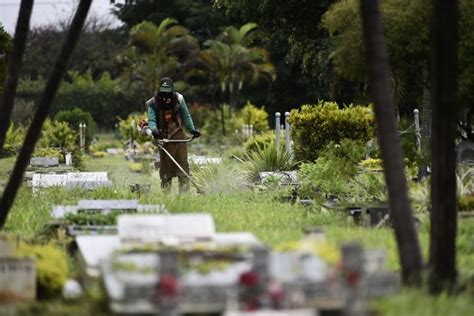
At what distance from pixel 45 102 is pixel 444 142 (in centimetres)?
447

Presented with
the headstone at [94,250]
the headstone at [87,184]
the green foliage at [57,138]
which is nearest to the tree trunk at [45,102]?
the headstone at [94,250]

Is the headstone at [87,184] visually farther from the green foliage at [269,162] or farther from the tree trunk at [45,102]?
the tree trunk at [45,102]

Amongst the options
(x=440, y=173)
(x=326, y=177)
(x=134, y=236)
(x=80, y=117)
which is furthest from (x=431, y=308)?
(x=80, y=117)

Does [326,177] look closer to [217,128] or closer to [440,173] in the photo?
[440,173]

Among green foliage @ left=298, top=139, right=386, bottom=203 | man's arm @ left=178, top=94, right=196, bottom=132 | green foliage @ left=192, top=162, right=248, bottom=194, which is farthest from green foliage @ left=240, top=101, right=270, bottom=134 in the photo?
green foliage @ left=298, top=139, right=386, bottom=203

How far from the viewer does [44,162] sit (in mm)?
28641

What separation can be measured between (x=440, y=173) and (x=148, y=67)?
1704 inches

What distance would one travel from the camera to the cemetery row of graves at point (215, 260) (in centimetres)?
753

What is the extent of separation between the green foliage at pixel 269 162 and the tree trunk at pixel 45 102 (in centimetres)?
1093

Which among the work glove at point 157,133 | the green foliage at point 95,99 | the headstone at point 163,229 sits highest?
the green foliage at point 95,99

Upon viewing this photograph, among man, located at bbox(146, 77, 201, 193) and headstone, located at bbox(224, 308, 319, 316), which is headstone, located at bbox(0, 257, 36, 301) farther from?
man, located at bbox(146, 77, 201, 193)

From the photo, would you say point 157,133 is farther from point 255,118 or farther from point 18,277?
point 255,118

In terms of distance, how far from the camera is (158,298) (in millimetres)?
7238

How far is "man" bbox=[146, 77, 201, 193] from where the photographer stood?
19469 mm
